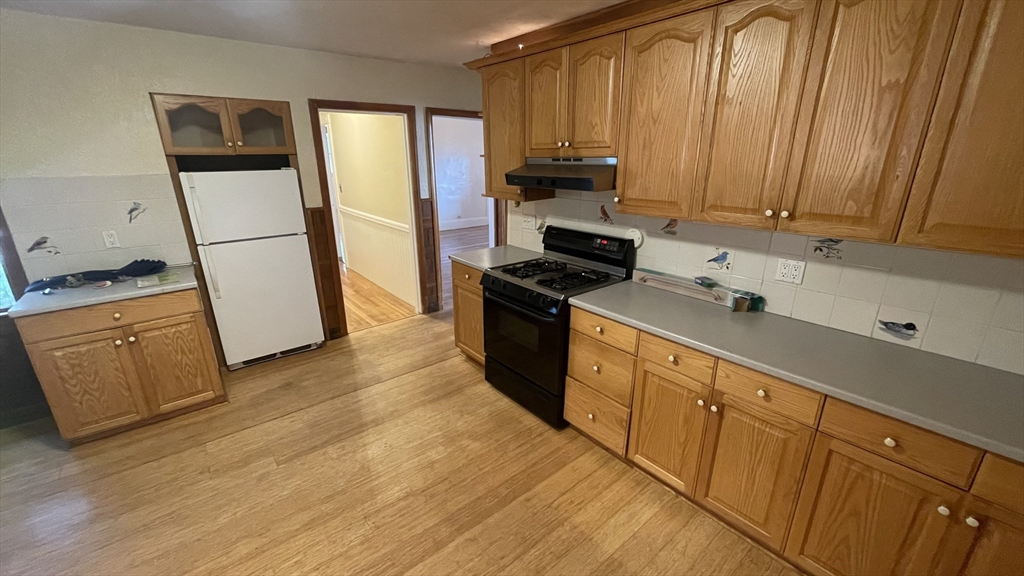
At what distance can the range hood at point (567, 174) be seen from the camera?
2146 millimetres

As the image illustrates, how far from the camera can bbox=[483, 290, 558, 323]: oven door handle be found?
7.54ft

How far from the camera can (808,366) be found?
1.49 metres

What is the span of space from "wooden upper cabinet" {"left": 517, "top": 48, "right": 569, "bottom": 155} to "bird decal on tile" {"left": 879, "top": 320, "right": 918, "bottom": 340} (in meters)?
1.77

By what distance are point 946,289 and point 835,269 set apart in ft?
1.12

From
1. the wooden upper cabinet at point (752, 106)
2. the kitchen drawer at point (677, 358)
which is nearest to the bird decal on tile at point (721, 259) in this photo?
the wooden upper cabinet at point (752, 106)

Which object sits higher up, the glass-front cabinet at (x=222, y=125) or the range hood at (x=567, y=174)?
the glass-front cabinet at (x=222, y=125)

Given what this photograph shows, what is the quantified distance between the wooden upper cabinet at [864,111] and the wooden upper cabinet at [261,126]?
330 centimetres

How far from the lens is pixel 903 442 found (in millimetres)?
1257

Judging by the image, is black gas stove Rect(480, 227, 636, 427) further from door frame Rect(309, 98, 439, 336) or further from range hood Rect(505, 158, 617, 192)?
door frame Rect(309, 98, 439, 336)

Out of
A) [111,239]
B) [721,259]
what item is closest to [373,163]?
[111,239]

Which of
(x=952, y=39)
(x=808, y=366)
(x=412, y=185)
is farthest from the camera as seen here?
(x=412, y=185)

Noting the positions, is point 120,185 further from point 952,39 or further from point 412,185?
point 952,39

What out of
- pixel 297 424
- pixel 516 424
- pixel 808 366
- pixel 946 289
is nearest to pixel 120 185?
pixel 297 424

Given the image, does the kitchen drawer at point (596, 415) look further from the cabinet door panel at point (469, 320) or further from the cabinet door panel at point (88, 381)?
the cabinet door panel at point (88, 381)
